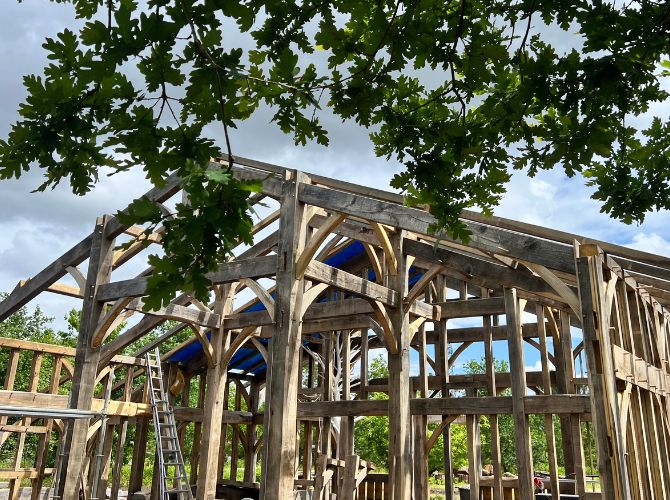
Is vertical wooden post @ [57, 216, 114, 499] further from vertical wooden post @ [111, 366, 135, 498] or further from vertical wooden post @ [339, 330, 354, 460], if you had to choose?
vertical wooden post @ [339, 330, 354, 460]

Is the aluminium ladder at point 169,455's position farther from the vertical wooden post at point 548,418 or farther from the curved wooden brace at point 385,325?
the vertical wooden post at point 548,418

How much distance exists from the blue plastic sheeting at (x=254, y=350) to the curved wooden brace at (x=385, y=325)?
200 inches

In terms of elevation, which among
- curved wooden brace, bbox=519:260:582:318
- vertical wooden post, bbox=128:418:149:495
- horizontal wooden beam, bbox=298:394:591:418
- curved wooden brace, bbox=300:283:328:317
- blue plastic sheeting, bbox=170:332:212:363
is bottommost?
vertical wooden post, bbox=128:418:149:495

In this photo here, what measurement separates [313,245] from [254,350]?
33.9 ft

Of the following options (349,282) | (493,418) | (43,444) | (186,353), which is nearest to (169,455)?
(43,444)

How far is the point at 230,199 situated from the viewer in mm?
1806

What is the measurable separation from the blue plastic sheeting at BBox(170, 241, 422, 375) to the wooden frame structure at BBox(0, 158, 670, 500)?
11cm

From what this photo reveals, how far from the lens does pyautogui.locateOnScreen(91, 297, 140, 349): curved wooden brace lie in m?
9.62

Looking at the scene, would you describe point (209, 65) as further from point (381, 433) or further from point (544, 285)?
point (381, 433)

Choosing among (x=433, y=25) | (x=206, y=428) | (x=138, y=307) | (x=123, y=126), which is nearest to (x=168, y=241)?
(x=123, y=126)

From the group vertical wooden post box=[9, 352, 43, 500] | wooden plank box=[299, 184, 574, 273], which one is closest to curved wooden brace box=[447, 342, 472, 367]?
wooden plank box=[299, 184, 574, 273]

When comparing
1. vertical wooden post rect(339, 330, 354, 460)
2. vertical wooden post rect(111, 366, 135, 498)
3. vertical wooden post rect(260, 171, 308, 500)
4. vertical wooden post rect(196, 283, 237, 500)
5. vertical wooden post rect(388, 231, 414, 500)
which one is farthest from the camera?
vertical wooden post rect(111, 366, 135, 498)

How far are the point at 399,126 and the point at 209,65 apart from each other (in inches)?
47.5

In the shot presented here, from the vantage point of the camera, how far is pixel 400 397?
8961 mm
